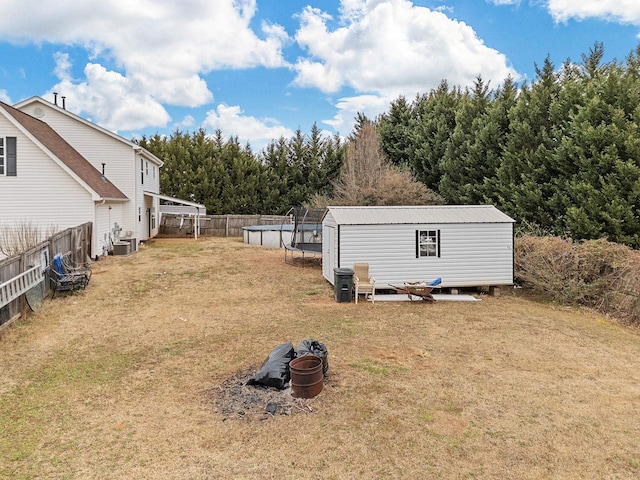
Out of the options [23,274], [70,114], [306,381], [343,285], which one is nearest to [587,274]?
[343,285]

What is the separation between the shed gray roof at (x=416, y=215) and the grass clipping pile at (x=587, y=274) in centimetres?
166

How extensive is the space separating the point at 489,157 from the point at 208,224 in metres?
18.5

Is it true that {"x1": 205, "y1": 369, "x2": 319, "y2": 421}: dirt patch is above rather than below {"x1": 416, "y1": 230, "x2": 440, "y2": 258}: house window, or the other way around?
below

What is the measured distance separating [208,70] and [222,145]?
10.5m

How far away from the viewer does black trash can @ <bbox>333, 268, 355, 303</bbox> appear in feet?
37.9

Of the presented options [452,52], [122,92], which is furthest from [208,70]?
[452,52]

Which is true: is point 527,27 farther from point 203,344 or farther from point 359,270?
point 203,344

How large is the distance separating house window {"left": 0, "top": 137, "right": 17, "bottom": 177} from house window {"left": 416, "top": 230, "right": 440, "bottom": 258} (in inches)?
626

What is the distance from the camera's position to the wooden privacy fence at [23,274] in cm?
808

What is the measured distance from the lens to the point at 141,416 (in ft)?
17.5

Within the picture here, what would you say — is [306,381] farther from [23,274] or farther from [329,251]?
[329,251]

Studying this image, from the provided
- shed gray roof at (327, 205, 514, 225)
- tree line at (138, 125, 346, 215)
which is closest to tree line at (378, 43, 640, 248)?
shed gray roof at (327, 205, 514, 225)

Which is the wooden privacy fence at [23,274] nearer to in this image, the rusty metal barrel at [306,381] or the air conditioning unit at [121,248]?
the rusty metal barrel at [306,381]

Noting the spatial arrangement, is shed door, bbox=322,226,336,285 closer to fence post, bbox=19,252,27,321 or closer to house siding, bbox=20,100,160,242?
fence post, bbox=19,252,27,321
